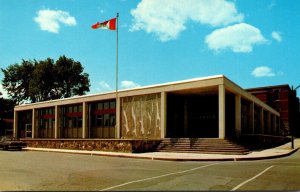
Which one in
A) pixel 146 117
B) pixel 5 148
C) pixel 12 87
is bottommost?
pixel 5 148

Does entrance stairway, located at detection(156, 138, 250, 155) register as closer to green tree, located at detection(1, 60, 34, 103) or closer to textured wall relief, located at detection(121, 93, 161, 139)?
textured wall relief, located at detection(121, 93, 161, 139)

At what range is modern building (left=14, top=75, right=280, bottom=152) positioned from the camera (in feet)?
111

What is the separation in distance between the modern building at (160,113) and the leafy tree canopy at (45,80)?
73.9ft

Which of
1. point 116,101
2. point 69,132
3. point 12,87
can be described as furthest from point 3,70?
point 116,101

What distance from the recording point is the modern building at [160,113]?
111 ft

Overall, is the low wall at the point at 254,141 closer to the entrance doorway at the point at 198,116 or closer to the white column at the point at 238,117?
the white column at the point at 238,117

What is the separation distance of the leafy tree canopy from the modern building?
73.9 feet

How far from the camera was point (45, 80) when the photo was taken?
2854 inches

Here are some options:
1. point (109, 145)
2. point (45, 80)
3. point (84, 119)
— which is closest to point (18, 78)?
point (45, 80)

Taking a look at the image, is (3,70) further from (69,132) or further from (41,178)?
(41,178)

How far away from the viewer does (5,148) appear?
38.5 meters

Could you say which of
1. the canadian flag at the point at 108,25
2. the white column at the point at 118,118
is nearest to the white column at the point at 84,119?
the white column at the point at 118,118

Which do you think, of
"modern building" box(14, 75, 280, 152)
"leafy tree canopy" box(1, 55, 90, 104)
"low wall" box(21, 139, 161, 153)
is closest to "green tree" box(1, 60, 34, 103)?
"leafy tree canopy" box(1, 55, 90, 104)

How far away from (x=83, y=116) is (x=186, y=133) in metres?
12.6
